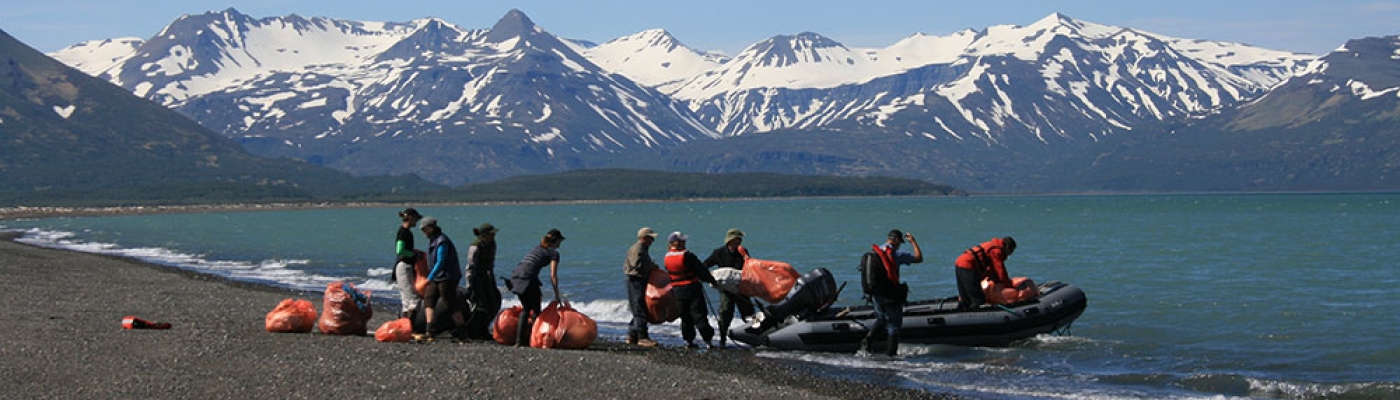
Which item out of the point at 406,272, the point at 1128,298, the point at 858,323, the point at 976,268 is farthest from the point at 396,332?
the point at 1128,298

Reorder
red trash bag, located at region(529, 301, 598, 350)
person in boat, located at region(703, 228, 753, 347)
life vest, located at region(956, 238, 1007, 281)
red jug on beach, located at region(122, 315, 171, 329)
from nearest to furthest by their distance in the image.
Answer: red trash bag, located at region(529, 301, 598, 350), red jug on beach, located at region(122, 315, 171, 329), person in boat, located at region(703, 228, 753, 347), life vest, located at region(956, 238, 1007, 281)

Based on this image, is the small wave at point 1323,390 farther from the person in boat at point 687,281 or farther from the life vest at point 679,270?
the life vest at point 679,270

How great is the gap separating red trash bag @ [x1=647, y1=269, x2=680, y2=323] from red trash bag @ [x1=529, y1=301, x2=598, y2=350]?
988 mm

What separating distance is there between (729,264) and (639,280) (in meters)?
1.52

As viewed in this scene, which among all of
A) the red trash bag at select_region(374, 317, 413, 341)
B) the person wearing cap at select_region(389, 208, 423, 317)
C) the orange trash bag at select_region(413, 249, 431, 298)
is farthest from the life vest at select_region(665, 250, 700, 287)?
the red trash bag at select_region(374, 317, 413, 341)

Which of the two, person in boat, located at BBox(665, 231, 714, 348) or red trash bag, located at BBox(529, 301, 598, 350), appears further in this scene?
person in boat, located at BBox(665, 231, 714, 348)

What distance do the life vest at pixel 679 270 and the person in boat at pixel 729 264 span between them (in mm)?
482

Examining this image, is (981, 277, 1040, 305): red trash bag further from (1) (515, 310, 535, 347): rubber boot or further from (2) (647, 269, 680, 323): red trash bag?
(1) (515, 310, 535, 347): rubber boot

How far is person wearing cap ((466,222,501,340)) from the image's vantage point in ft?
67.7

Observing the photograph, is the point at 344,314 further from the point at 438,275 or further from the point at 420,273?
the point at 438,275

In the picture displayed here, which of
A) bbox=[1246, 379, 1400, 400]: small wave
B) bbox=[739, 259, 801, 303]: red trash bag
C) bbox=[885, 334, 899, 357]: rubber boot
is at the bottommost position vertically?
bbox=[1246, 379, 1400, 400]: small wave

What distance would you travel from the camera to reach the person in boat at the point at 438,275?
20.4 m

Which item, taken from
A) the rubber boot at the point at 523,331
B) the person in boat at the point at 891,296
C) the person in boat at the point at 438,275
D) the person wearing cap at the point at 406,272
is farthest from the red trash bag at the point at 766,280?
the person wearing cap at the point at 406,272

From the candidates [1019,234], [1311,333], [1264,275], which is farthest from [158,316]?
[1019,234]
